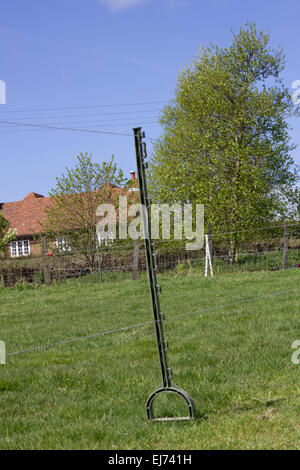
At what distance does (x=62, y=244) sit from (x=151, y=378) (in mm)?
15978

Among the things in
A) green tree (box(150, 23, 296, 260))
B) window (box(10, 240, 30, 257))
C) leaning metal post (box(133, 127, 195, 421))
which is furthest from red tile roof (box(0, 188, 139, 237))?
leaning metal post (box(133, 127, 195, 421))

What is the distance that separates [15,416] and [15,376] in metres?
1.44

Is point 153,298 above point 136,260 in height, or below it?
above

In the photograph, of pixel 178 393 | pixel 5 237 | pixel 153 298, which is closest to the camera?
pixel 178 393

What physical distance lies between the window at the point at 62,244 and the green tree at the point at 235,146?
547cm

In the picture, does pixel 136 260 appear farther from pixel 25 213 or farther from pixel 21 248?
pixel 25 213

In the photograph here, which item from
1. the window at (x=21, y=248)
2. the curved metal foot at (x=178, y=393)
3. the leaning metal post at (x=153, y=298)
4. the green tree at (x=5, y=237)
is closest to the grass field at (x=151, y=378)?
the curved metal foot at (x=178, y=393)

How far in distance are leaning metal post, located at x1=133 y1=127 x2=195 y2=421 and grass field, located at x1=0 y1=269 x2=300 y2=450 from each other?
19 cm

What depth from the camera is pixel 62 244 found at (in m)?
21.0

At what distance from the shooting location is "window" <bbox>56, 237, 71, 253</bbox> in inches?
821

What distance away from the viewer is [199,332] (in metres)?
7.66

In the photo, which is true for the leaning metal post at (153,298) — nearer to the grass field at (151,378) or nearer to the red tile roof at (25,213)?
the grass field at (151,378)

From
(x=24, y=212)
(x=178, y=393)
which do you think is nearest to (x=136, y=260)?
(x=178, y=393)

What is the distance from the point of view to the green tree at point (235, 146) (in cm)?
2277
